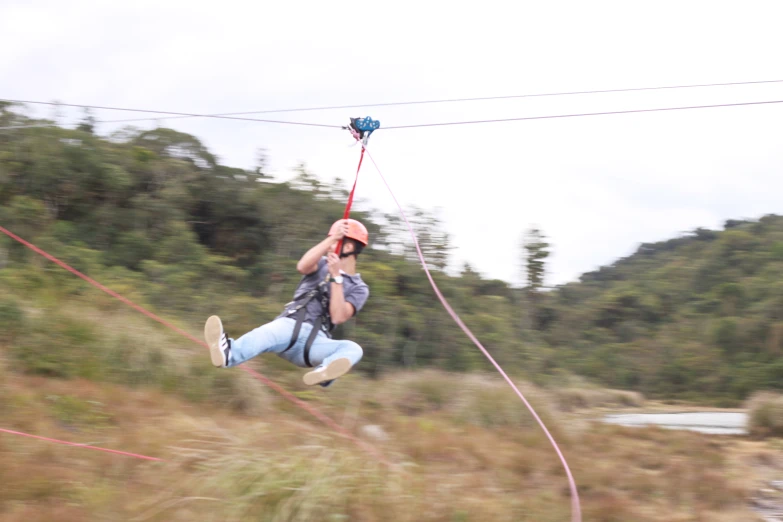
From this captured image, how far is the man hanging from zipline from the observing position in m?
5.03

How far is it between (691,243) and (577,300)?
8.02 m

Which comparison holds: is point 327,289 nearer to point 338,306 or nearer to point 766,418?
point 338,306

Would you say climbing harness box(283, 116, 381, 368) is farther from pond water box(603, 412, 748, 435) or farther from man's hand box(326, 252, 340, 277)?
pond water box(603, 412, 748, 435)

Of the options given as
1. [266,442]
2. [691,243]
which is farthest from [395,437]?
[691,243]

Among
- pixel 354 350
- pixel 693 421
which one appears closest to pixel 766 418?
pixel 693 421

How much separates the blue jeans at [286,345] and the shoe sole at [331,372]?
4.5 inches

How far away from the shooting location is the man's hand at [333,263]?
5.17 metres

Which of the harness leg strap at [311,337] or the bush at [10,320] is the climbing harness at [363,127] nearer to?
the harness leg strap at [311,337]

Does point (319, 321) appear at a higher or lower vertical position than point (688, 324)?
lower

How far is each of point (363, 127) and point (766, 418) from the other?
7.12 metres

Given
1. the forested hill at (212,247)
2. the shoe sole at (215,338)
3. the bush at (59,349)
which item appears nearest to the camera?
the shoe sole at (215,338)

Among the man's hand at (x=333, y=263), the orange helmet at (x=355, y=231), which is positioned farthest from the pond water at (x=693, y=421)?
the man's hand at (x=333, y=263)

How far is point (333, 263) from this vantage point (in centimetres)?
518

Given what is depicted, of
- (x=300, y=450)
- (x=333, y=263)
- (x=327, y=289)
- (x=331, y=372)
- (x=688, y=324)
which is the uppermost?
(x=688, y=324)
